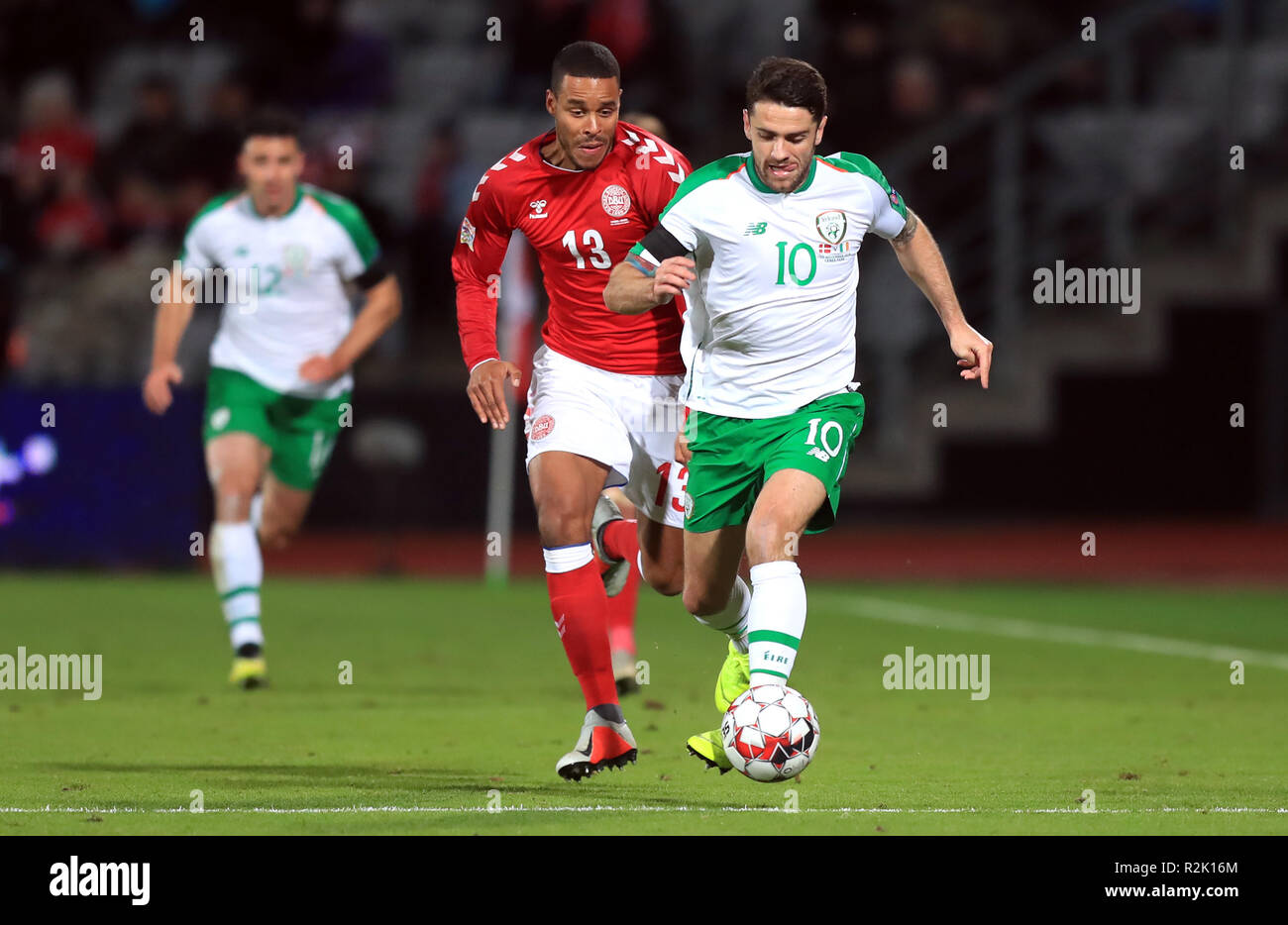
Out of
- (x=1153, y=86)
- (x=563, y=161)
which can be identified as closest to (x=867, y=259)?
(x=1153, y=86)

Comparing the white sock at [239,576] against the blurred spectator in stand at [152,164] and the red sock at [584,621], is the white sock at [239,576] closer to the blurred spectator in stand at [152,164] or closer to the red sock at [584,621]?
the red sock at [584,621]

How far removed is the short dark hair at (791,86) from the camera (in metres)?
7.12

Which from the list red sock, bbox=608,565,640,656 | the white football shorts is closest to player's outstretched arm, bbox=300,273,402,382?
red sock, bbox=608,565,640,656

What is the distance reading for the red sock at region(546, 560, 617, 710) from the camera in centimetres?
783

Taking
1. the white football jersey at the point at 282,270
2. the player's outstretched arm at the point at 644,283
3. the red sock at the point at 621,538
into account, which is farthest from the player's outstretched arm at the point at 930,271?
the white football jersey at the point at 282,270

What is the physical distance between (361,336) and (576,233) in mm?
3414

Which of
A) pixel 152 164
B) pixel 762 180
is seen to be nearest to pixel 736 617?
pixel 762 180

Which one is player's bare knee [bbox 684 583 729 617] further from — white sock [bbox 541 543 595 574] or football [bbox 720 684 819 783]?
football [bbox 720 684 819 783]

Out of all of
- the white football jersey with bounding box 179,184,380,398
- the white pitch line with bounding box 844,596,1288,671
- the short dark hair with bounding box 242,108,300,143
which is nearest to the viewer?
the short dark hair with bounding box 242,108,300,143

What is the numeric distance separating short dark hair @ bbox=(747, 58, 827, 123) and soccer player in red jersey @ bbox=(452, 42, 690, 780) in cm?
80

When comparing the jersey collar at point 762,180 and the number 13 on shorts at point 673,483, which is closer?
the jersey collar at point 762,180

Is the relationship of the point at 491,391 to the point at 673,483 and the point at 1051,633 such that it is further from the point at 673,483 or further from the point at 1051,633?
the point at 1051,633

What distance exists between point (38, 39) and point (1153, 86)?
10.7 meters

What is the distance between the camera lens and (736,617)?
8.30m
